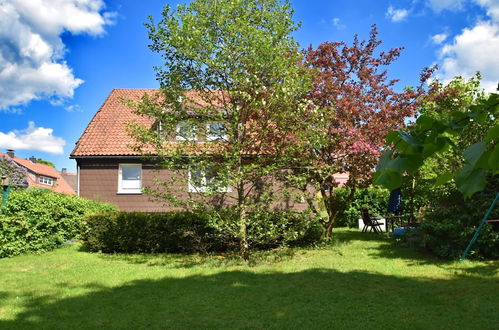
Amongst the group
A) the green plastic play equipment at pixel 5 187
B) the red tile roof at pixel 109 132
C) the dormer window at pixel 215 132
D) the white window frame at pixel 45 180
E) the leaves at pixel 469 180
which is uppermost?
the white window frame at pixel 45 180

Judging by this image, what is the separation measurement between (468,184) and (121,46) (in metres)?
11.8

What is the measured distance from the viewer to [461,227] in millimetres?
9070

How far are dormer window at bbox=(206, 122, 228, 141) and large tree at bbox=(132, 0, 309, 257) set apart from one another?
0.03 metres

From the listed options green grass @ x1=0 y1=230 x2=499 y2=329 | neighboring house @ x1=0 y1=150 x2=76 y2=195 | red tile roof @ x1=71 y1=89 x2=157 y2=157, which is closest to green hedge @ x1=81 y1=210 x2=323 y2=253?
green grass @ x1=0 y1=230 x2=499 y2=329

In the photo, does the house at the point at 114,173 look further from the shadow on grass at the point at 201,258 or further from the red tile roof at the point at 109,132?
the shadow on grass at the point at 201,258

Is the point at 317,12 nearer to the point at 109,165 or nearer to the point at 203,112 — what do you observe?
the point at 203,112

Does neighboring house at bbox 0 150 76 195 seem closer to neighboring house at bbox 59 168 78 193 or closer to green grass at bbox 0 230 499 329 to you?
neighboring house at bbox 59 168 78 193

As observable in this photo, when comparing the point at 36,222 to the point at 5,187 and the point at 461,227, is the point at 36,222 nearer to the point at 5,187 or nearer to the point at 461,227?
the point at 5,187

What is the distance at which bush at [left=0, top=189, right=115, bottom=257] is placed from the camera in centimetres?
1042

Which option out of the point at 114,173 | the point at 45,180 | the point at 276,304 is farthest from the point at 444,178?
the point at 45,180

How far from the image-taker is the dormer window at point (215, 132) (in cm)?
960

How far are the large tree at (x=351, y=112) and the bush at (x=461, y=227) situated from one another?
2.36m

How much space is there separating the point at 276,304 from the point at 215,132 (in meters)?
5.01

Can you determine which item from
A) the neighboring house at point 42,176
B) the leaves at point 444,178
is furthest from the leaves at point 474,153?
the neighboring house at point 42,176
